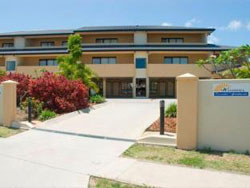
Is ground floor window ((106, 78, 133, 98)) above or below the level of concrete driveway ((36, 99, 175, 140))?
above

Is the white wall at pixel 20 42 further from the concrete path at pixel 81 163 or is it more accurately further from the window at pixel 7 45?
the concrete path at pixel 81 163

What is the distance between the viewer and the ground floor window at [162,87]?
32344 millimetres

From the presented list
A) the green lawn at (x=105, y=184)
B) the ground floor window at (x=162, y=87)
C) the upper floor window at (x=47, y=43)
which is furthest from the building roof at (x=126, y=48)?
the green lawn at (x=105, y=184)

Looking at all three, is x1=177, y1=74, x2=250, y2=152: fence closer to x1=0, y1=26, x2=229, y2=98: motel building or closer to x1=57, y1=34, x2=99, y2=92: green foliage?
x1=57, y1=34, x2=99, y2=92: green foliage

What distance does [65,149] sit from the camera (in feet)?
27.6

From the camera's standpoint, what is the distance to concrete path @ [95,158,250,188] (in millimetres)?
5539

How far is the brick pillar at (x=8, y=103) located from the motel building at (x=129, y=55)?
A: 52.4ft

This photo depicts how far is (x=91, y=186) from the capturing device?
546cm

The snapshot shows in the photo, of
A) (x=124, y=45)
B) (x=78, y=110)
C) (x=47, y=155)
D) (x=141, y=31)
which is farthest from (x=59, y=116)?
(x=141, y=31)

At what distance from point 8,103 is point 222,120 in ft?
31.0

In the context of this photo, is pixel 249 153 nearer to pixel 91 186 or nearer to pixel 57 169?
pixel 91 186

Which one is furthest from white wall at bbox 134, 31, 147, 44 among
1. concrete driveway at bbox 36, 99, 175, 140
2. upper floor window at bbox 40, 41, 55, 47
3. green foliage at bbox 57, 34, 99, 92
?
concrete driveway at bbox 36, 99, 175, 140

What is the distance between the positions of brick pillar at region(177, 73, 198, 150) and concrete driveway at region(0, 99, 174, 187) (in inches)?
72.9

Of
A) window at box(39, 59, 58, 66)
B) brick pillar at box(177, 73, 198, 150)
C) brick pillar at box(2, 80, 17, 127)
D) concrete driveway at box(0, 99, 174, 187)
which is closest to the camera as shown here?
concrete driveway at box(0, 99, 174, 187)
